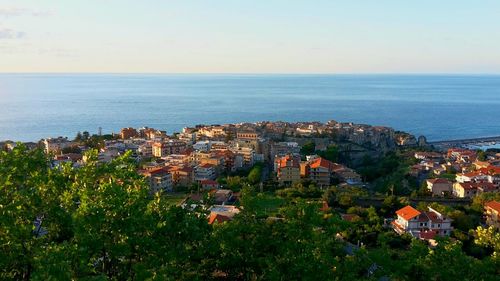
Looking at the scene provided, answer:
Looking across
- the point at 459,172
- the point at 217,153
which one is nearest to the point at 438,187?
the point at 459,172

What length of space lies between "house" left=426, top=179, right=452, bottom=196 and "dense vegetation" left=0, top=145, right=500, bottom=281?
21036 mm

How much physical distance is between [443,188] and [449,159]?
1090cm

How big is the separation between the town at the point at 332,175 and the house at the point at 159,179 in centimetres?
6

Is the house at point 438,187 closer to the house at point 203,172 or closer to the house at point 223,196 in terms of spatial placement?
the house at point 223,196

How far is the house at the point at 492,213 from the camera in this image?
2042 centimetres

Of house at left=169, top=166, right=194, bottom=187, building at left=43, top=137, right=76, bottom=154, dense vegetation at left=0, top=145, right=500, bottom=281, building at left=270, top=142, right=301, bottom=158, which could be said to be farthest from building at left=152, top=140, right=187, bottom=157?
dense vegetation at left=0, top=145, right=500, bottom=281

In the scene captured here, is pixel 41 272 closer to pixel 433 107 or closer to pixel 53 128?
pixel 53 128

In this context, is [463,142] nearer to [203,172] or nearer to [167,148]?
[167,148]

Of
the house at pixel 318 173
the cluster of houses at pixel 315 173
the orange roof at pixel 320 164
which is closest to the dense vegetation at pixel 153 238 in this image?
the cluster of houses at pixel 315 173

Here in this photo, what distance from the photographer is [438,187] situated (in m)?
27.0

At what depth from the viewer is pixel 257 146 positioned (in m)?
38.1

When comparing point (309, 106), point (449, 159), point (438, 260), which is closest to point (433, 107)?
point (309, 106)

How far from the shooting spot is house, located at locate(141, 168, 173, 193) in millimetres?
26766

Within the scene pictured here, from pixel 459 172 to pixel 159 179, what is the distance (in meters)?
19.6
